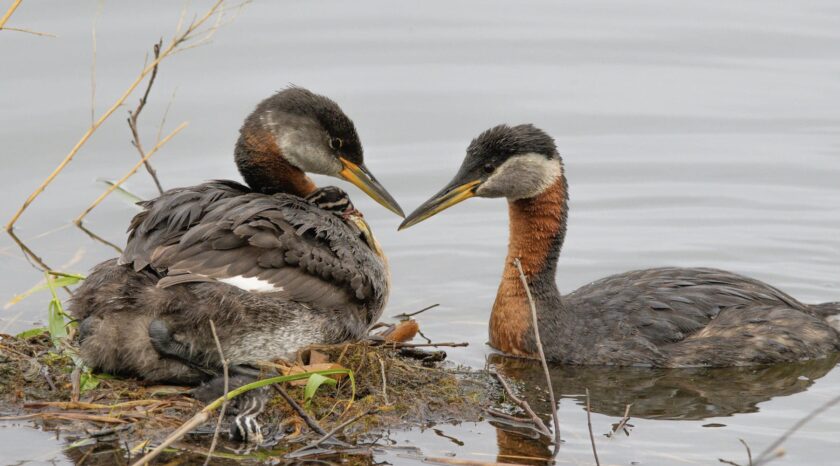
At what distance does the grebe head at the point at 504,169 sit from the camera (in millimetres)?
8477

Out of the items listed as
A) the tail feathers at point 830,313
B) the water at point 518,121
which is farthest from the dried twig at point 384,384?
the tail feathers at point 830,313

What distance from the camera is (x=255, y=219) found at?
6.78 m

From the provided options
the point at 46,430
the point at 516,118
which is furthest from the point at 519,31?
the point at 46,430

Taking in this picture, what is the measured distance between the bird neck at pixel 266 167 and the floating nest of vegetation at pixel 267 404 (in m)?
1.05

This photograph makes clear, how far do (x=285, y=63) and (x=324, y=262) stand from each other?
5.55 m

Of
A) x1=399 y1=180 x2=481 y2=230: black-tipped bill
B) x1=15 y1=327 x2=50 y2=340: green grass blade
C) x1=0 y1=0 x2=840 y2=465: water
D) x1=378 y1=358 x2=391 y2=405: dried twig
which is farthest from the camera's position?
x1=0 y1=0 x2=840 y2=465: water

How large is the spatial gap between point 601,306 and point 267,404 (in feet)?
8.84

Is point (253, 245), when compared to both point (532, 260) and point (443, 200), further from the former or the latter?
point (532, 260)

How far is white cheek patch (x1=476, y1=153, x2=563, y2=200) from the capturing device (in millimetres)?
8469

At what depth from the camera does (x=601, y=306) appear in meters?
8.54

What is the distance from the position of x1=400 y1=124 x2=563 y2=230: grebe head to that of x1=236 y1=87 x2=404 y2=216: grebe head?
2.88 feet

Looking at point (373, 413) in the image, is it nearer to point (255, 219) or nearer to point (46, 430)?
point (255, 219)

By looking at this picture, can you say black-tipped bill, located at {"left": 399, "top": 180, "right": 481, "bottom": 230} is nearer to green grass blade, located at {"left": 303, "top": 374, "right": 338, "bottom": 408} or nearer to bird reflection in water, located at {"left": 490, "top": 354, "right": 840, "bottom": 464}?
bird reflection in water, located at {"left": 490, "top": 354, "right": 840, "bottom": 464}

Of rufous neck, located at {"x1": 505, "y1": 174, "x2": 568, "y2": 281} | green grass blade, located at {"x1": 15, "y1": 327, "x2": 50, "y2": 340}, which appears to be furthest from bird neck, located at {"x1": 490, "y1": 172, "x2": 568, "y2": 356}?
green grass blade, located at {"x1": 15, "y1": 327, "x2": 50, "y2": 340}
